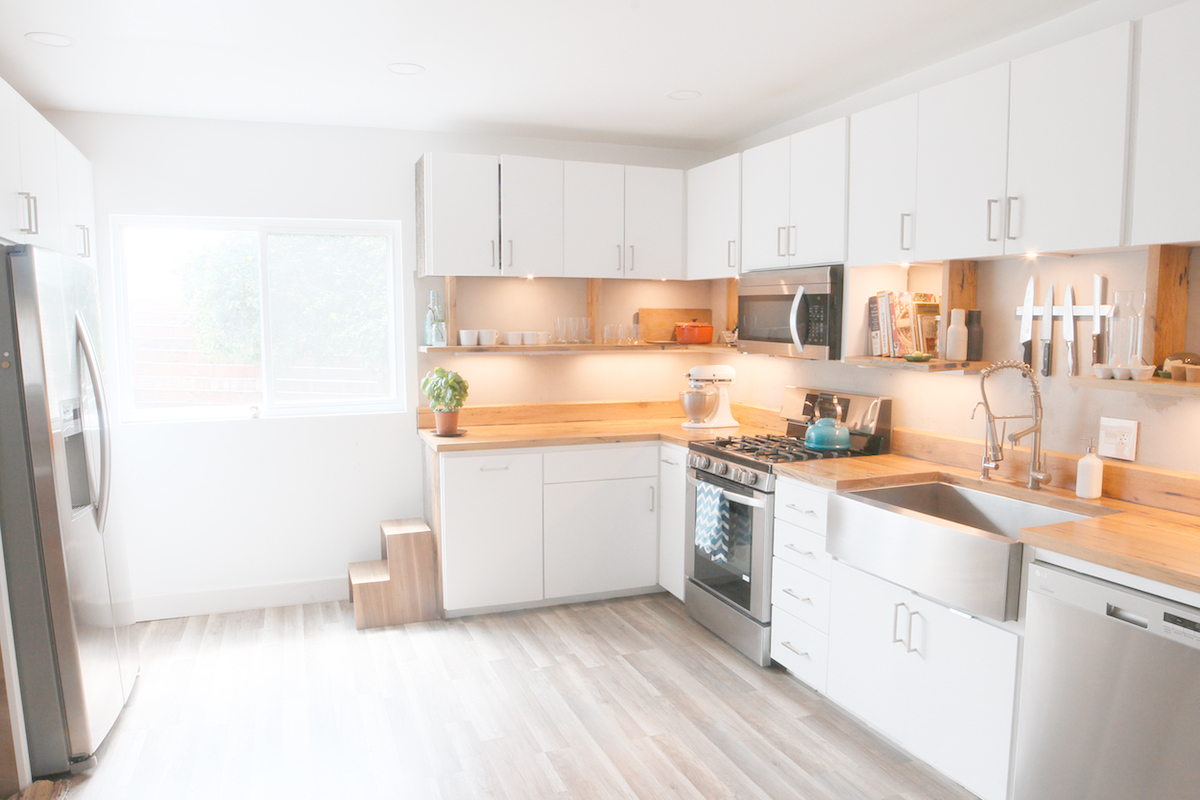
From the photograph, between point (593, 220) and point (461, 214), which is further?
point (593, 220)

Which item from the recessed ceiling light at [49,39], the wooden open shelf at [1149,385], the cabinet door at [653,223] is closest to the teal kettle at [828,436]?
the wooden open shelf at [1149,385]

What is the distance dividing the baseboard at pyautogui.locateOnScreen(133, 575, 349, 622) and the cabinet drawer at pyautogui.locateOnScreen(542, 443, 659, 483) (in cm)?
138

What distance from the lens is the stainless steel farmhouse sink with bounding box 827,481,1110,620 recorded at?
225cm

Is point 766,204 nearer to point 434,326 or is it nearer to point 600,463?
point 600,463

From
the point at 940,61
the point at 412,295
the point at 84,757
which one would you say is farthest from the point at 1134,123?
the point at 84,757

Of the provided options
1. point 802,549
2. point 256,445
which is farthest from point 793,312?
point 256,445

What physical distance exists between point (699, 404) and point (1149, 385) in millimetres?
2254

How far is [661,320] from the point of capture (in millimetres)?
4773

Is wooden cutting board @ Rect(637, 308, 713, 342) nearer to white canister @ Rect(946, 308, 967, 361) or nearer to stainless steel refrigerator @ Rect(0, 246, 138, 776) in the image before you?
white canister @ Rect(946, 308, 967, 361)

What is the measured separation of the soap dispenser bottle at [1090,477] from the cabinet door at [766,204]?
1554 millimetres

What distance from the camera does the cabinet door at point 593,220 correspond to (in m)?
4.18

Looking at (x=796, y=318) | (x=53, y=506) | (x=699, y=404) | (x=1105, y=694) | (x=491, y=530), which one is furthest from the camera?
(x=699, y=404)

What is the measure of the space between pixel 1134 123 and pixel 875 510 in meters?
1.37

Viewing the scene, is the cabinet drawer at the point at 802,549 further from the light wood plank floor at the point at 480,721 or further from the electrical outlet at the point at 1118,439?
the electrical outlet at the point at 1118,439
